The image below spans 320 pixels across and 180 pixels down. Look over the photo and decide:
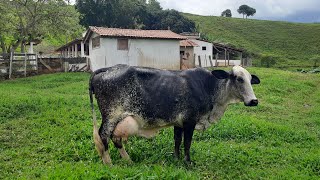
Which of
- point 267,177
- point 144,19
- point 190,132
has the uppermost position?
point 144,19

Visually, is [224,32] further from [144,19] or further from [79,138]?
[79,138]

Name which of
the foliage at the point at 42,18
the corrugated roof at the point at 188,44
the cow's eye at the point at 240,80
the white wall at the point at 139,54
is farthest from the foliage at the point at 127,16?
the cow's eye at the point at 240,80

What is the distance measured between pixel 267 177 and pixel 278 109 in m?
7.36

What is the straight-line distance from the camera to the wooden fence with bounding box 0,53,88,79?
22547 millimetres

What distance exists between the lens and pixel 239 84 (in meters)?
6.37

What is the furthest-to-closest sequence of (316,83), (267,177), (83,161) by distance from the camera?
(316,83)
(83,161)
(267,177)

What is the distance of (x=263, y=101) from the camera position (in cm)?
1441

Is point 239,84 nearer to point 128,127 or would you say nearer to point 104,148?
point 128,127

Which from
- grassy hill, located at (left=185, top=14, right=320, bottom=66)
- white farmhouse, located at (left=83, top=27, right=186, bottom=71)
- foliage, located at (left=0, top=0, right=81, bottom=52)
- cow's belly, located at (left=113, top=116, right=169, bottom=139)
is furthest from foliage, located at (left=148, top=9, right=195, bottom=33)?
cow's belly, located at (left=113, top=116, right=169, bottom=139)

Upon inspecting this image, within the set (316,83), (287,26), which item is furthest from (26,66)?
(287,26)

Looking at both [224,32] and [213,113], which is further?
[224,32]

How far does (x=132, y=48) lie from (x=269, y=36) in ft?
165

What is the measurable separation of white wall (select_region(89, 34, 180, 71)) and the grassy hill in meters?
25.2

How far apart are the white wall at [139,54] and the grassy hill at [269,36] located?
25.2 meters
